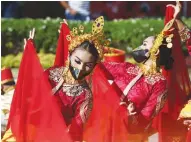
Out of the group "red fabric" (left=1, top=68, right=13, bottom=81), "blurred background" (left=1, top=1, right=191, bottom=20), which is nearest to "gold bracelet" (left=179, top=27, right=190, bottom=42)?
"red fabric" (left=1, top=68, right=13, bottom=81)

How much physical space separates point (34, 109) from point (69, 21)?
417 centimetres

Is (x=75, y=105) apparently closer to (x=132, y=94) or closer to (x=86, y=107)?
(x=86, y=107)

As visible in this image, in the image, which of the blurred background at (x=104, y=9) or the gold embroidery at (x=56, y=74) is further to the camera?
the blurred background at (x=104, y=9)

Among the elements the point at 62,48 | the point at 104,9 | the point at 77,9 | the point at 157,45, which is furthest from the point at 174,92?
the point at 104,9

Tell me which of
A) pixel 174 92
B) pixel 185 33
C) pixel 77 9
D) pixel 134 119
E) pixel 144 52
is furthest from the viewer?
pixel 77 9

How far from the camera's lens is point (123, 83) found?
3521mm

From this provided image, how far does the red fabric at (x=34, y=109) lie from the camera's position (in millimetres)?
3086

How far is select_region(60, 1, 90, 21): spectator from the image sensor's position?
303 inches

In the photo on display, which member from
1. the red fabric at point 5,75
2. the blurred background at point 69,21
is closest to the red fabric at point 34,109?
the red fabric at point 5,75

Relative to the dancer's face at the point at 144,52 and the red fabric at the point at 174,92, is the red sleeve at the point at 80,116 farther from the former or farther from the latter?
the red fabric at the point at 174,92

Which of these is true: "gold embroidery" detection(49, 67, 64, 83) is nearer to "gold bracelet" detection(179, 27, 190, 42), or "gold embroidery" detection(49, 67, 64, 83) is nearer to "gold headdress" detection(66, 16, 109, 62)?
"gold headdress" detection(66, 16, 109, 62)

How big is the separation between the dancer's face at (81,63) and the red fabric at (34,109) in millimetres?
165

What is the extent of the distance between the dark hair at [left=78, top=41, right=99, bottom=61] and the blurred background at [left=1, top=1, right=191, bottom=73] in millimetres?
3117

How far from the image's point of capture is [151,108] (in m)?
3.41
